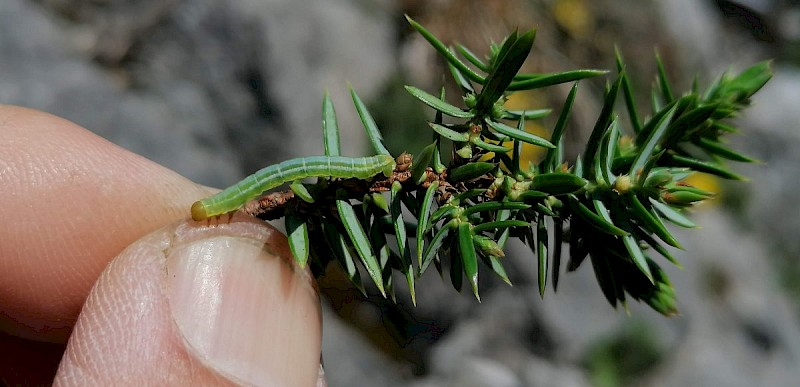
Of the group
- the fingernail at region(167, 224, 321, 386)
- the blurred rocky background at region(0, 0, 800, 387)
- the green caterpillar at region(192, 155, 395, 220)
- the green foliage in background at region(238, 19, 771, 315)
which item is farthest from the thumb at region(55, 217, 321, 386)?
the blurred rocky background at region(0, 0, 800, 387)

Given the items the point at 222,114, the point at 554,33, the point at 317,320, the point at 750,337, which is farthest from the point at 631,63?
the point at 317,320

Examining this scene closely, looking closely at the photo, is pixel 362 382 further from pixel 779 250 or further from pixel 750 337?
pixel 779 250

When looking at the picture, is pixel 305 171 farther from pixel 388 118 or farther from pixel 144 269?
pixel 388 118

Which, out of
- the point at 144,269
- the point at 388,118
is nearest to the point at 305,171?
the point at 144,269

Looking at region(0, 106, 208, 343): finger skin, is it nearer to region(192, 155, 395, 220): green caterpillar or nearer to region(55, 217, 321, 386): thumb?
region(55, 217, 321, 386): thumb

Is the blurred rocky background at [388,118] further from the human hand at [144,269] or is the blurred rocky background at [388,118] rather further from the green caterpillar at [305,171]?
the green caterpillar at [305,171]
